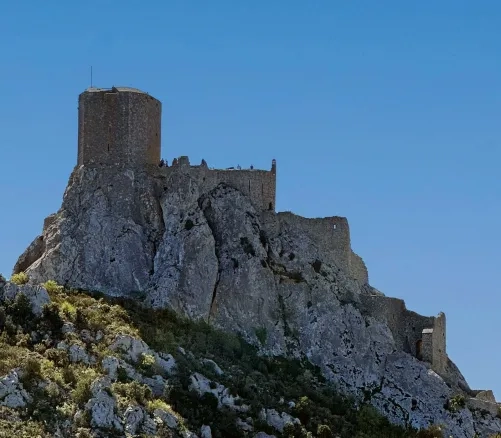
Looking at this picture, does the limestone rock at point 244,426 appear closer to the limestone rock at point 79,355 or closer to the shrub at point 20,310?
the limestone rock at point 79,355

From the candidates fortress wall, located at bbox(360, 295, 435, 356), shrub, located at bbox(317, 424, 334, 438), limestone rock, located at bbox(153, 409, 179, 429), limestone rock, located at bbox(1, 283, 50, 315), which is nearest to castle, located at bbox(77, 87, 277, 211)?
fortress wall, located at bbox(360, 295, 435, 356)

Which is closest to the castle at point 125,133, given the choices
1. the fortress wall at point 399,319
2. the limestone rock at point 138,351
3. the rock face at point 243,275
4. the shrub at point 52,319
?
the rock face at point 243,275

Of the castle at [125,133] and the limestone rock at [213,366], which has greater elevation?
the castle at [125,133]

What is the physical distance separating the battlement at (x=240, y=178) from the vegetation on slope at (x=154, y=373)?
33.8ft

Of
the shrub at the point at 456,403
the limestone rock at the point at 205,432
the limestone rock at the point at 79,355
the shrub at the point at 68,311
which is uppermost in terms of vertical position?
the shrub at the point at 68,311

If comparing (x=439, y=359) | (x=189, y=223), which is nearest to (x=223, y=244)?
(x=189, y=223)

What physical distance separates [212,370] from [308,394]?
625cm

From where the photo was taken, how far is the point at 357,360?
314ft

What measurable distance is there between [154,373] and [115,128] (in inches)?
753

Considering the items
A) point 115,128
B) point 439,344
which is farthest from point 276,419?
point 115,128

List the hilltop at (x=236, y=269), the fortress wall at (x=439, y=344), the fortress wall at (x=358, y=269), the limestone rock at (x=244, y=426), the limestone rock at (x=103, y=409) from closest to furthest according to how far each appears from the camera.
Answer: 1. the limestone rock at (x=103, y=409)
2. the limestone rock at (x=244, y=426)
3. the hilltop at (x=236, y=269)
4. the fortress wall at (x=439, y=344)
5. the fortress wall at (x=358, y=269)

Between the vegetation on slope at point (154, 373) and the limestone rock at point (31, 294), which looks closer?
the vegetation on slope at point (154, 373)

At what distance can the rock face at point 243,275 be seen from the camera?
93562 millimetres

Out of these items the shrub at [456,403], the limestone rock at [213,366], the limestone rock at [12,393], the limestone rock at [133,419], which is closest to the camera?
the limestone rock at [12,393]
